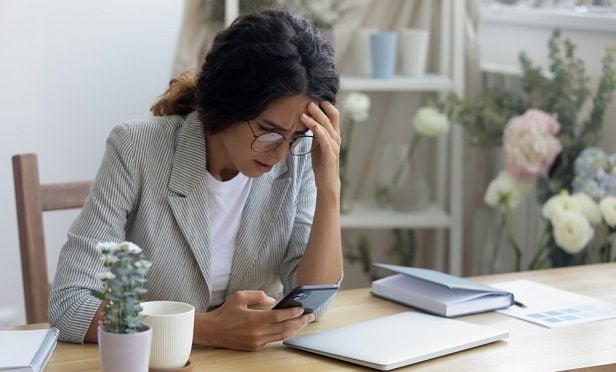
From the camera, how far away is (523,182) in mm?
2934

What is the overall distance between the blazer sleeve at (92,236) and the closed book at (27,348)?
Answer: 66 mm

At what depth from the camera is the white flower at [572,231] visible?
2.61m

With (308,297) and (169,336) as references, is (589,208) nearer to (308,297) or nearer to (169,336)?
(308,297)

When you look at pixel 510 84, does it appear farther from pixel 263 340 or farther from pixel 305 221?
pixel 263 340

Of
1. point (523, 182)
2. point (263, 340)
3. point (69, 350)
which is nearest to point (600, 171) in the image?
point (523, 182)

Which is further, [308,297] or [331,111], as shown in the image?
[331,111]

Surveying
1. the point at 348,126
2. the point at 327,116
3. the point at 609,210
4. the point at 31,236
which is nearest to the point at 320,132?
the point at 327,116

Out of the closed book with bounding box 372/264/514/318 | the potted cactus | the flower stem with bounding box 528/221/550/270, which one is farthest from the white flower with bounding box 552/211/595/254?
the potted cactus

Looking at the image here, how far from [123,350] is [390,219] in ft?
6.47

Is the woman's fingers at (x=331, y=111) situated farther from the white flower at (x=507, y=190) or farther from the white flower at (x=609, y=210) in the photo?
the white flower at (x=507, y=190)

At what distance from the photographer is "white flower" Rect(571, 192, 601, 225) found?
2623 mm

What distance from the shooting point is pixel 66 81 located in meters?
3.27

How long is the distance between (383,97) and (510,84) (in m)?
0.47

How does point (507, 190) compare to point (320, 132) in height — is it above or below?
below
